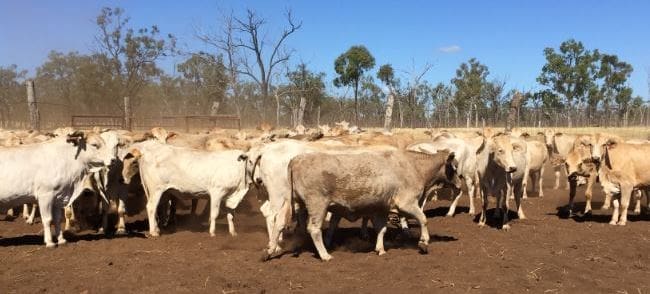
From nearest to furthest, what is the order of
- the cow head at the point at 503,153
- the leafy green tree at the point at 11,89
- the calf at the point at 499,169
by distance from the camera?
the cow head at the point at 503,153
the calf at the point at 499,169
the leafy green tree at the point at 11,89

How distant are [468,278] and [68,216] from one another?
26.4ft

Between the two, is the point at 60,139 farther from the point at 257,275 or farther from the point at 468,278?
the point at 468,278

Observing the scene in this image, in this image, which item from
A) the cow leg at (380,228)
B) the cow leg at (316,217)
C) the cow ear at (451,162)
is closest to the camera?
the cow leg at (316,217)

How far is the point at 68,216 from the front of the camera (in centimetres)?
1088

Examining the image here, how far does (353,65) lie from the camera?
44.4 metres

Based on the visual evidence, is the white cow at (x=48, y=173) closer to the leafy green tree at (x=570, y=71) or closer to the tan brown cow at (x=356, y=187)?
the tan brown cow at (x=356, y=187)

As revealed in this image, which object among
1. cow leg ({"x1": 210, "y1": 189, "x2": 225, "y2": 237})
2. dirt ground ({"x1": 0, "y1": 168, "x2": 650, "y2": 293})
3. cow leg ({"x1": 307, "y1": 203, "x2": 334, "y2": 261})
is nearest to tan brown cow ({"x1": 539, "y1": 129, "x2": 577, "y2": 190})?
dirt ground ({"x1": 0, "y1": 168, "x2": 650, "y2": 293})

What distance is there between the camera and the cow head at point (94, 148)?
982 centimetres

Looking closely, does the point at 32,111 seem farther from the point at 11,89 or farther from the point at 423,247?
the point at 11,89

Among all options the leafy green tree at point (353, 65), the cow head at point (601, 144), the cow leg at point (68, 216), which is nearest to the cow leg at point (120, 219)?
the cow leg at point (68, 216)

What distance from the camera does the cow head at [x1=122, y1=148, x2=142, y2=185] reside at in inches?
419

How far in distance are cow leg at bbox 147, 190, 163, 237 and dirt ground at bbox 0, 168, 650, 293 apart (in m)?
0.26

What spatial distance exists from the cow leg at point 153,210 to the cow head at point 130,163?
0.69 metres

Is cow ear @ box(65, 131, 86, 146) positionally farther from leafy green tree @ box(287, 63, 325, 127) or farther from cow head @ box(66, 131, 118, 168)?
leafy green tree @ box(287, 63, 325, 127)
